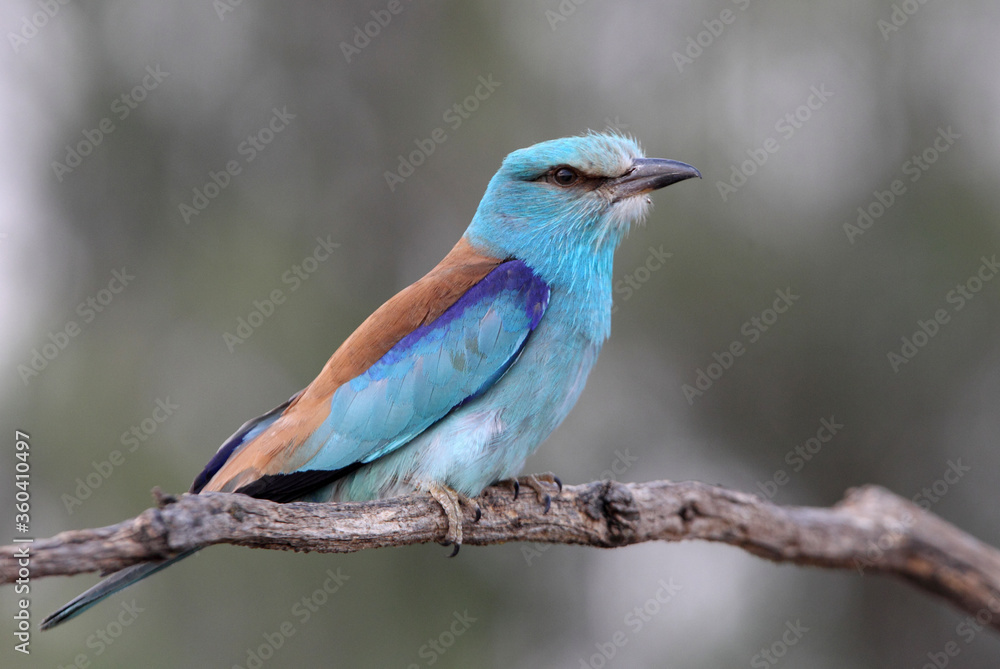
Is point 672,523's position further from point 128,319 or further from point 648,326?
point 128,319

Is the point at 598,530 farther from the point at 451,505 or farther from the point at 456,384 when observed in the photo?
the point at 456,384

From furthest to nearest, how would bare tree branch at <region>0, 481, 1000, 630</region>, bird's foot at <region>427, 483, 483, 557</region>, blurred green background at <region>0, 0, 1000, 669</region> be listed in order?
1. blurred green background at <region>0, 0, 1000, 669</region>
2. bird's foot at <region>427, 483, 483, 557</region>
3. bare tree branch at <region>0, 481, 1000, 630</region>

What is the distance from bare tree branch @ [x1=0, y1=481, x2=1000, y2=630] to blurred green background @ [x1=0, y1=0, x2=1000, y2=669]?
2352 millimetres

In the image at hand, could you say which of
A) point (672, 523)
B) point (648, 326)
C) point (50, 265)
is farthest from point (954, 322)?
point (50, 265)

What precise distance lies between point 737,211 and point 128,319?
486cm

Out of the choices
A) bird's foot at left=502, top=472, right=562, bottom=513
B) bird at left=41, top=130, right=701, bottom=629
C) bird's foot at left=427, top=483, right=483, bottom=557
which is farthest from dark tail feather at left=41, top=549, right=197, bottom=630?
bird's foot at left=502, top=472, right=562, bottom=513

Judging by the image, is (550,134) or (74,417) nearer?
(74,417)

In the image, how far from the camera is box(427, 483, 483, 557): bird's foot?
3635mm

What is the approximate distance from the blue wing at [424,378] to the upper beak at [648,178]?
0.82m

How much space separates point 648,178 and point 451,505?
78.2 inches

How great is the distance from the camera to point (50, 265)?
21.0 feet

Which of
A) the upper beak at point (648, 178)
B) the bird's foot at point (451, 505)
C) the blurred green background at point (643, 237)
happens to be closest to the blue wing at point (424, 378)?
the bird's foot at point (451, 505)

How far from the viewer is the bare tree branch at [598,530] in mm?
2410

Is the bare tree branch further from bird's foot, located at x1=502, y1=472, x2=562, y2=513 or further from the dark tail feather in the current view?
the dark tail feather
